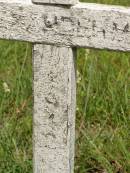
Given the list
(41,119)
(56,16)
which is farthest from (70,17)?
(41,119)

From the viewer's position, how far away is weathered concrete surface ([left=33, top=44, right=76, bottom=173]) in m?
1.81

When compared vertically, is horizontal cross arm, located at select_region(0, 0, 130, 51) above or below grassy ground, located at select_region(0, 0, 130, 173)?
above

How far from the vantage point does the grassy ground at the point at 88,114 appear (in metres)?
2.36

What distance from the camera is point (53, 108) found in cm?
185

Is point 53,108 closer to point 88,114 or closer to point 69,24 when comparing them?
point 69,24

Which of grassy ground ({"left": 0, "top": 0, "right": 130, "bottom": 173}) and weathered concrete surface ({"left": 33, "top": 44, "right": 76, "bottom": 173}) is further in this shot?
grassy ground ({"left": 0, "top": 0, "right": 130, "bottom": 173})

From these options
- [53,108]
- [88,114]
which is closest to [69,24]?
[53,108]

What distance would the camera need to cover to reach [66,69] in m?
1.80

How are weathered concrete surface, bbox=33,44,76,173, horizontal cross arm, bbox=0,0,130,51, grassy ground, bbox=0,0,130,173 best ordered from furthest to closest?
grassy ground, bbox=0,0,130,173 < weathered concrete surface, bbox=33,44,76,173 < horizontal cross arm, bbox=0,0,130,51

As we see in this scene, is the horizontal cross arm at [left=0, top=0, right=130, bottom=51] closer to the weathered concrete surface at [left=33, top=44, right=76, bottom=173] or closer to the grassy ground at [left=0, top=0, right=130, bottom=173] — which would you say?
the weathered concrete surface at [left=33, top=44, right=76, bottom=173]

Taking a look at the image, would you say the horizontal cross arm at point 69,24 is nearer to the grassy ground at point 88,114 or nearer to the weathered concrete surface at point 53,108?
the weathered concrete surface at point 53,108

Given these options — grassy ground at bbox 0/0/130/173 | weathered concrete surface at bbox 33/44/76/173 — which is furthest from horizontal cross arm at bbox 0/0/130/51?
grassy ground at bbox 0/0/130/173

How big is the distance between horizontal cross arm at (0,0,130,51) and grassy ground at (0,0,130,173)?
1.99 ft

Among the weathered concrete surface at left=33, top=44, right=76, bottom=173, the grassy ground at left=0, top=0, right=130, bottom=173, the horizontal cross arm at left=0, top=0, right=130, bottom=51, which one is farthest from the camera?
the grassy ground at left=0, top=0, right=130, bottom=173
